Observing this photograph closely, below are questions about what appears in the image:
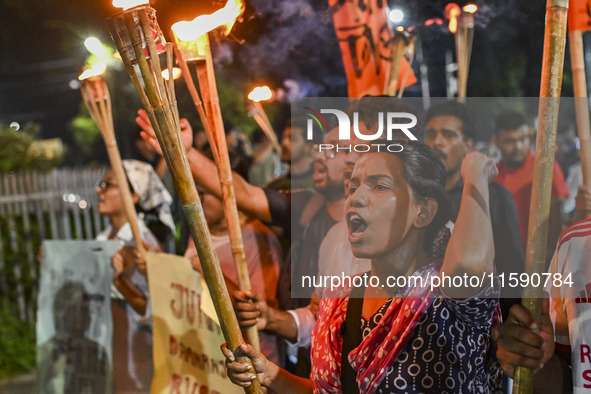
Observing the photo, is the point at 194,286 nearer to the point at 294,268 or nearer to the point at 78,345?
the point at 294,268

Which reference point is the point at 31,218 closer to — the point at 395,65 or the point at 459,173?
the point at 395,65

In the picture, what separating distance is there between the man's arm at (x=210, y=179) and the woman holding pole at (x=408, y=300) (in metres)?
0.64

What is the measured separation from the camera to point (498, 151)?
83.4 inches

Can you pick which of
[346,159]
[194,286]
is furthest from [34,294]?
[346,159]

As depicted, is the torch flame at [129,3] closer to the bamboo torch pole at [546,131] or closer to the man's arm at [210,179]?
the man's arm at [210,179]

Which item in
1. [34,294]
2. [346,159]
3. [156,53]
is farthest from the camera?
[34,294]

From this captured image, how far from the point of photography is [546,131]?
1.70m

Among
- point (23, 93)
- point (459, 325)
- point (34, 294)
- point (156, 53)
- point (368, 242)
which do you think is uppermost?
point (23, 93)

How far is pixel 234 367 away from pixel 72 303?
5.88ft

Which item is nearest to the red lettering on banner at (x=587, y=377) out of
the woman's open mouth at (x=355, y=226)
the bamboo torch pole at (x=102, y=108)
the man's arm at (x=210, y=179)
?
the woman's open mouth at (x=355, y=226)

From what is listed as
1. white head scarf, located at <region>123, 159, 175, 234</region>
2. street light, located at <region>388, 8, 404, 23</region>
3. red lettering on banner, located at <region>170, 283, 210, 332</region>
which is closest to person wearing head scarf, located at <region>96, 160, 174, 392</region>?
white head scarf, located at <region>123, 159, 175, 234</region>

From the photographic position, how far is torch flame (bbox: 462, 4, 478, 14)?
2.17 m

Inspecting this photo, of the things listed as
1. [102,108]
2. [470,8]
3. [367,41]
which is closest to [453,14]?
[470,8]

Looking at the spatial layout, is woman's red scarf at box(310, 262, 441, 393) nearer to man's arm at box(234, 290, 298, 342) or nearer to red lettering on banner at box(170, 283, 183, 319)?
man's arm at box(234, 290, 298, 342)
